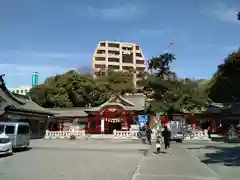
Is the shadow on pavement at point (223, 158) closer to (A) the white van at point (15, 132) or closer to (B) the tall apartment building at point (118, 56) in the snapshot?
(A) the white van at point (15, 132)

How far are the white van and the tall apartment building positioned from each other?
9341 centimetres

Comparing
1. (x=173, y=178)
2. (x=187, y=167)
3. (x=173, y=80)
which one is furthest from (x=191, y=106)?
(x=173, y=178)

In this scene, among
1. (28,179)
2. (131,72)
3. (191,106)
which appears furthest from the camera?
(131,72)

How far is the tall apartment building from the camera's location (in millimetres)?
121875

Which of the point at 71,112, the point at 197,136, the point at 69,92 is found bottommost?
the point at 197,136

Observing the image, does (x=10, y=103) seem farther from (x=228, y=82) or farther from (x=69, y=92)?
(x=228, y=82)

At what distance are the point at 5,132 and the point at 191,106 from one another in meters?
39.6

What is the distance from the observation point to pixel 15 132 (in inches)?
985

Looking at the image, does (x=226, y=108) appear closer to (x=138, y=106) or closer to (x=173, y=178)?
(x=138, y=106)

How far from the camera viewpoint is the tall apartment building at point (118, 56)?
12188 centimetres

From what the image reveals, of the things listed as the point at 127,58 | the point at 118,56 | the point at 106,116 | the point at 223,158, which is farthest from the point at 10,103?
the point at 127,58

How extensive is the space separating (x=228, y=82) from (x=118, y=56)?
253ft

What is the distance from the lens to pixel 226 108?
201ft

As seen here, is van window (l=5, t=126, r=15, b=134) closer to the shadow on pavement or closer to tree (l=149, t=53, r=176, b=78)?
the shadow on pavement
